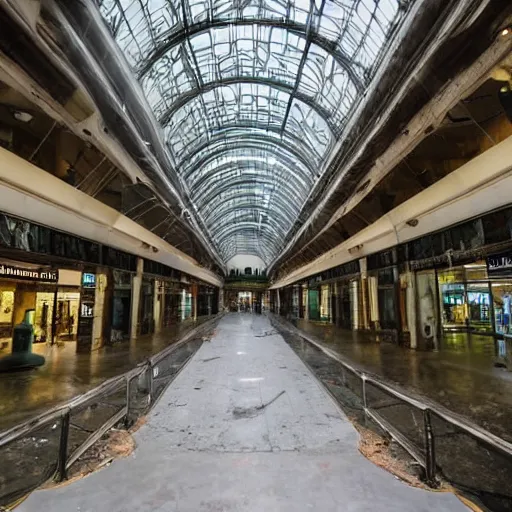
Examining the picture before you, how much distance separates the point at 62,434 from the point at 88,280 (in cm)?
792

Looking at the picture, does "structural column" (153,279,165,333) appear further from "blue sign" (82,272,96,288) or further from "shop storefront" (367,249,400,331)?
"shop storefront" (367,249,400,331)

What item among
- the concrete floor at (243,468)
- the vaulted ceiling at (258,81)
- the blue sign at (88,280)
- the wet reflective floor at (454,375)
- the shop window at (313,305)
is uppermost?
the vaulted ceiling at (258,81)

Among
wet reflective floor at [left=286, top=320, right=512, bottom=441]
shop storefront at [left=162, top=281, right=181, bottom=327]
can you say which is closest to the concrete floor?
wet reflective floor at [left=286, top=320, right=512, bottom=441]

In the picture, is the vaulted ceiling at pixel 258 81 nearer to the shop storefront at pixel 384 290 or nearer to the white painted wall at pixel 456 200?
the white painted wall at pixel 456 200

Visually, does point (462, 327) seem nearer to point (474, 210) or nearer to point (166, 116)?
point (474, 210)

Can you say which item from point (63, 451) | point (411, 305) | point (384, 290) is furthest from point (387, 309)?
point (63, 451)

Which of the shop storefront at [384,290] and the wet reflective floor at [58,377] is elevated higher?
the shop storefront at [384,290]

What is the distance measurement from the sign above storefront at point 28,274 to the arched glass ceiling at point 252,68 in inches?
204

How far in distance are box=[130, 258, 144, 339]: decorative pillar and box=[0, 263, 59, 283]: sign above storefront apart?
8.26ft

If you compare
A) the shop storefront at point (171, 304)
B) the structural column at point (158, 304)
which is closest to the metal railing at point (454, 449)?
the structural column at point (158, 304)

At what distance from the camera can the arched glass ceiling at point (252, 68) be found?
16.2 ft

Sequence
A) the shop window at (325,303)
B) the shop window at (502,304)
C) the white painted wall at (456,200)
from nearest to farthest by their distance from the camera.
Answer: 1. the white painted wall at (456,200)
2. the shop window at (502,304)
3. the shop window at (325,303)

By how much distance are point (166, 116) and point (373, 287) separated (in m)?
8.94

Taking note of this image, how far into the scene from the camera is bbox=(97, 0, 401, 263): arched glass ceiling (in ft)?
16.2
